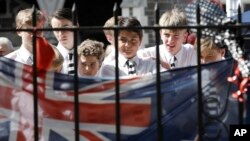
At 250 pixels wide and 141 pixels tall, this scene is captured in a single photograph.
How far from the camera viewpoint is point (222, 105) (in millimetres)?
3547

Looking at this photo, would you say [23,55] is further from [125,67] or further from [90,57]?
[125,67]

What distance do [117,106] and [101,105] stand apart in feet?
0.33

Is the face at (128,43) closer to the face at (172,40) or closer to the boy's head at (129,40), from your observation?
the boy's head at (129,40)

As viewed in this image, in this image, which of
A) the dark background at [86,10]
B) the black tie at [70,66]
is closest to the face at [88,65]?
the black tie at [70,66]

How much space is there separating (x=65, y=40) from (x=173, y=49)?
695mm

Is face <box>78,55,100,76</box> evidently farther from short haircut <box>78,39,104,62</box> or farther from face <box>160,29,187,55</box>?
face <box>160,29,187,55</box>

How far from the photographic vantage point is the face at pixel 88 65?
4.53m

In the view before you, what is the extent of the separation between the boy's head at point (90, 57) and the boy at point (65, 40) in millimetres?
83

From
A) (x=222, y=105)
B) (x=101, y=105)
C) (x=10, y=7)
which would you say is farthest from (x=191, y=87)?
(x=10, y=7)

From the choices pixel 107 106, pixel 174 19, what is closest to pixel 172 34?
pixel 174 19

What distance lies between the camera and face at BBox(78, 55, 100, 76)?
14.9 ft

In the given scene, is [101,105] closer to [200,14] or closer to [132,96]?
[132,96]

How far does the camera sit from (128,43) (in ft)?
14.0

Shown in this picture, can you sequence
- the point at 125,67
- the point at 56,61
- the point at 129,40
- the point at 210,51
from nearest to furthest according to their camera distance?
the point at 56,61 < the point at 210,51 < the point at 129,40 < the point at 125,67
